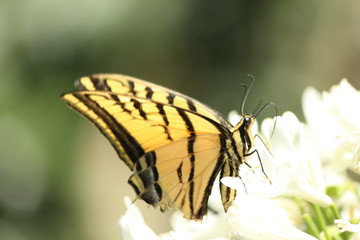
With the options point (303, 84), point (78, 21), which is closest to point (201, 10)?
point (303, 84)

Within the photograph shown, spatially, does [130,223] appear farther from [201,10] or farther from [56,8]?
[201,10]

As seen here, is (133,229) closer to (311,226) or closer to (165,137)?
(165,137)

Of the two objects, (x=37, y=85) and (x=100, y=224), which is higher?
(x=37, y=85)

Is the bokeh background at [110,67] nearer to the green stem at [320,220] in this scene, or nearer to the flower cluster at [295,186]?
the flower cluster at [295,186]

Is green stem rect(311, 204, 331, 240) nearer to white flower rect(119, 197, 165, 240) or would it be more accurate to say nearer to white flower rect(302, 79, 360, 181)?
white flower rect(302, 79, 360, 181)

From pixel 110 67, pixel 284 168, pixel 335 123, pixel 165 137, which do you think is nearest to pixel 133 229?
pixel 165 137
